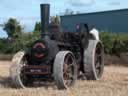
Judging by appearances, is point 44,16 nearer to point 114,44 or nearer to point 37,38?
point 37,38

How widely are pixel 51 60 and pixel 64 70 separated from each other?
0.54 metres

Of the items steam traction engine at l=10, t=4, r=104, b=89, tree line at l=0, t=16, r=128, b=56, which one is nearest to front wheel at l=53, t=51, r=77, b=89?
steam traction engine at l=10, t=4, r=104, b=89

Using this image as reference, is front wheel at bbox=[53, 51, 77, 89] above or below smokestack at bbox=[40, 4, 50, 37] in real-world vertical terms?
Answer: below

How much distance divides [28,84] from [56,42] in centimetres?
163

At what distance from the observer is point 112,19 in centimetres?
3891

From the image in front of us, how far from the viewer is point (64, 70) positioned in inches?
523

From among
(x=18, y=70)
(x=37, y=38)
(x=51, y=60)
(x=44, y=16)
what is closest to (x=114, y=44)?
(x=37, y=38)

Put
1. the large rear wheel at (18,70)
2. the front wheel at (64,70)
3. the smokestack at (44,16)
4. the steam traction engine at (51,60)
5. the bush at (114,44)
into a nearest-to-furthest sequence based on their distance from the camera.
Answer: the front wheel at (64,70) → the steam traction engine at (51,60) → the large rear wheel at (18,70) → the smokestack at (44,16) → the bush at (114,44)

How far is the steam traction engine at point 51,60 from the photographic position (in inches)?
519

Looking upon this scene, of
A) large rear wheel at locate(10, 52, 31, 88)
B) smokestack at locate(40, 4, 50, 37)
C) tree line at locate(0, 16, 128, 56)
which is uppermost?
smokestack at locate(40, 4, 50, 37)

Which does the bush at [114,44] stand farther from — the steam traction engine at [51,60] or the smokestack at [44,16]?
the smokestack at [44,16]

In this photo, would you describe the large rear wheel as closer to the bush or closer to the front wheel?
the front wheel

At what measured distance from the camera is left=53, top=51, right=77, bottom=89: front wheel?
→ 12828 millimetres

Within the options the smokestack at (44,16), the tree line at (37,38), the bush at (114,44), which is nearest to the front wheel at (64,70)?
the smokestack at (44,16)
